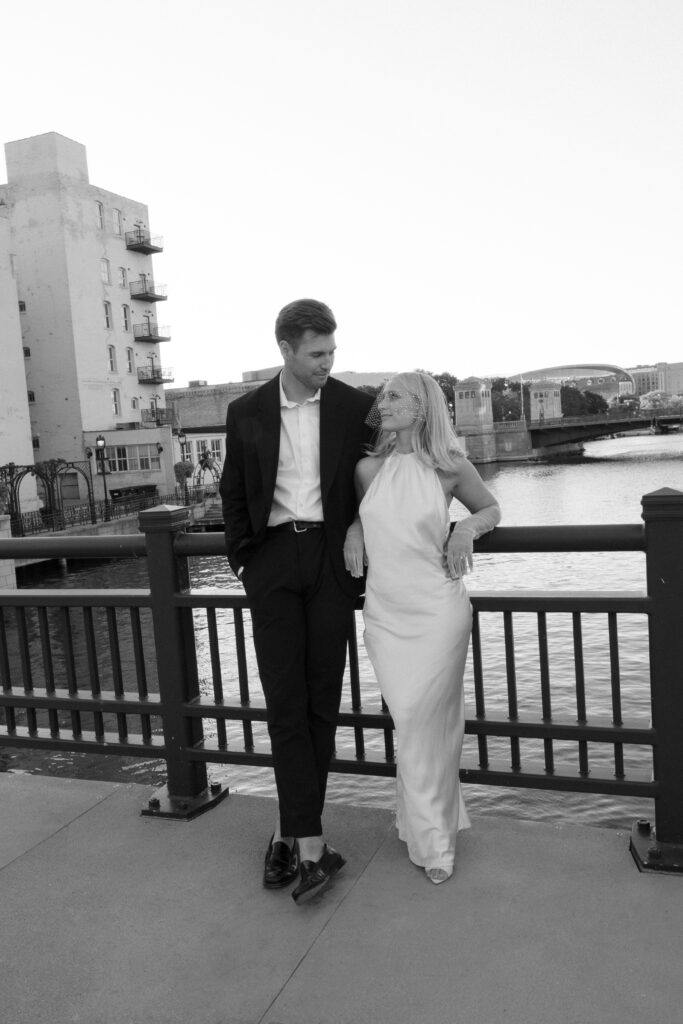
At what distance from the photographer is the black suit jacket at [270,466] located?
329cm

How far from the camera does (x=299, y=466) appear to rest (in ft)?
11.0

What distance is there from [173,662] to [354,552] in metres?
1.18

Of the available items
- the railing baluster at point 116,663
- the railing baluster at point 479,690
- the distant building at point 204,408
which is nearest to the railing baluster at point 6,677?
the railing baluster at point 116,663

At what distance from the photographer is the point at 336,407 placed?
3357 mm

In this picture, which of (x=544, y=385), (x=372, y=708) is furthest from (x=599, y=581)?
(x=544, y=385)

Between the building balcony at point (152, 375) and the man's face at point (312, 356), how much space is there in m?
56.6

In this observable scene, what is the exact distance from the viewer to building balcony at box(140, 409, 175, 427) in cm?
5819

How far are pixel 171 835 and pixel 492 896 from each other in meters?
1.39

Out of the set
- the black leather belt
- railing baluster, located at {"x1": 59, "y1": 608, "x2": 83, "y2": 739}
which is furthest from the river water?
railing baluster, located at {"x1": 59, "y1": 608, "x2": 83, "y2": 739}

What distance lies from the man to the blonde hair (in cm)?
23

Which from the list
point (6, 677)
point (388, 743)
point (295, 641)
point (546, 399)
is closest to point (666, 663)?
point (388, 743)

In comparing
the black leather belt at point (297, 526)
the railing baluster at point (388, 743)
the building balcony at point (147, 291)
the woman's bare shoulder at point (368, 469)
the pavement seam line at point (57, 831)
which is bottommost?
the pavement seam line at point (57, 831)

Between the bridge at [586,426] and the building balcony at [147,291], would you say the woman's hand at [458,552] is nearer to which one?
the building balcony at [147,291]

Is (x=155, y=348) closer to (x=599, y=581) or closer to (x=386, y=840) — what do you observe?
(x=599, y=581)
